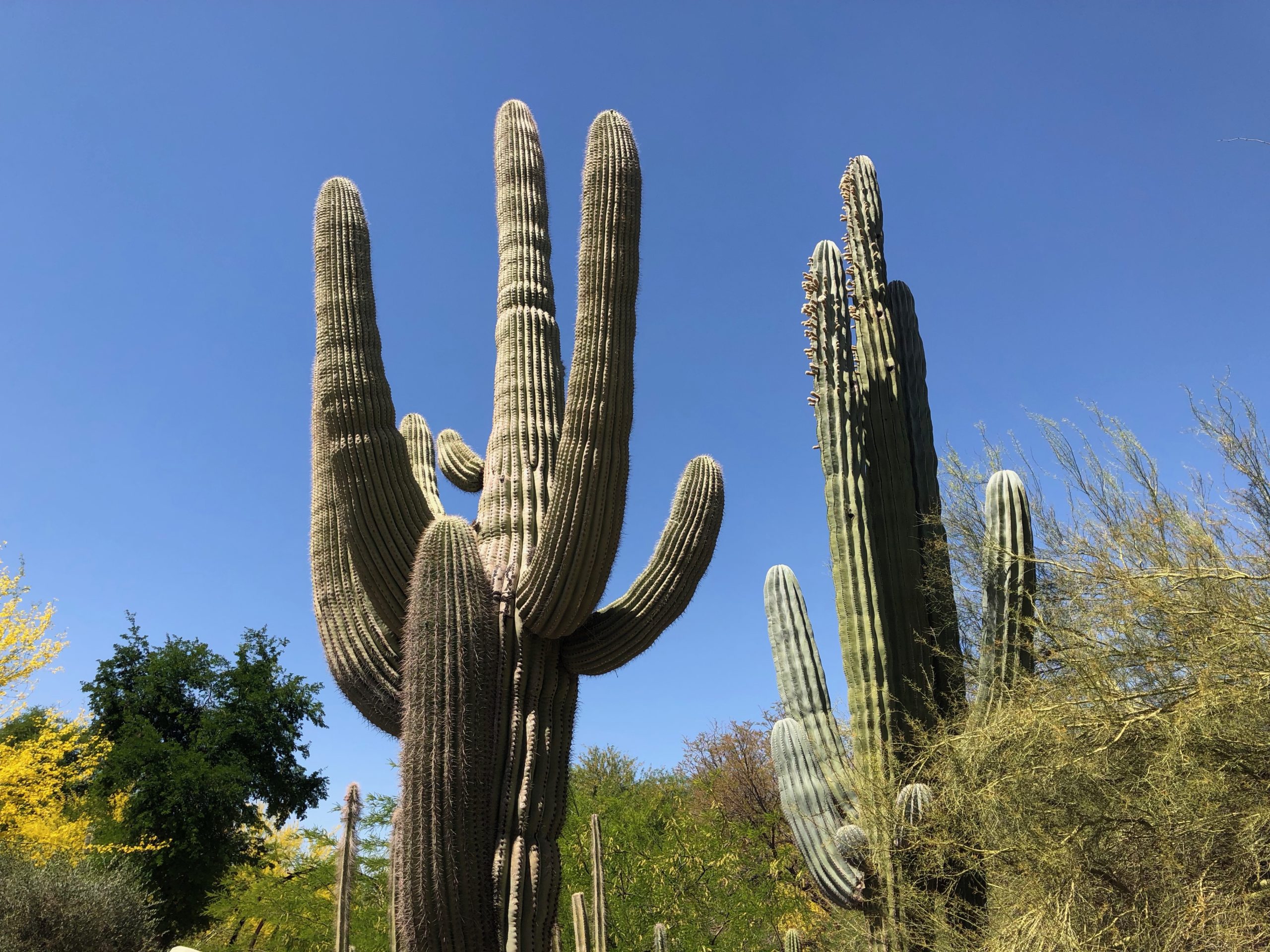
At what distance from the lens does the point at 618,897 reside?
1227 centimetres

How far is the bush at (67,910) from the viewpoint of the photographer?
1082cm

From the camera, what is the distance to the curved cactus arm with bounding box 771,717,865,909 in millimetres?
6203

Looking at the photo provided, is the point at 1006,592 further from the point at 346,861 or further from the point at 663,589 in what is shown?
the point at 346,861

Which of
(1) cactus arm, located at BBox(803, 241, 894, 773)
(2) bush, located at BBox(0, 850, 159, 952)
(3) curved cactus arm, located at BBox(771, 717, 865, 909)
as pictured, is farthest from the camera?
(2) bush, located at BBox(0, 850, 159, 952)

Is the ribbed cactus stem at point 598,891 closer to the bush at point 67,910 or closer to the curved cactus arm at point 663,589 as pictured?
the curved cactus arm at point 663,589

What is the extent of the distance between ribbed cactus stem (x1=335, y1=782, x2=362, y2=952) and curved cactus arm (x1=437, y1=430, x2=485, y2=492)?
7.57ft

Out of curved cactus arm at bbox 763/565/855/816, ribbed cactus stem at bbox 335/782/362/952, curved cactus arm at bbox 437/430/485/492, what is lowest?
ribbed cactus stem at bbox 335/782/362/952

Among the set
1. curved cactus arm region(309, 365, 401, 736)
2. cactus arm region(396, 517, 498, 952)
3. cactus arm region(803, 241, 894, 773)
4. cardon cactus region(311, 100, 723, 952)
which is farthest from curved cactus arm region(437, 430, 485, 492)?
cactus arm region(803, 241, 894, 773)

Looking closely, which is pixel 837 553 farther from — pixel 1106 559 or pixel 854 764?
pixel 1106 559

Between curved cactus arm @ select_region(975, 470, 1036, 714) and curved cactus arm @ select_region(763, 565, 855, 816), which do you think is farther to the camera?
curved cactus arm @ select_region(763, 565, 855, 816)

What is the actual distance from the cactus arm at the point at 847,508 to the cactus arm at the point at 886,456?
8cm

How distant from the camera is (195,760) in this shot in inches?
671

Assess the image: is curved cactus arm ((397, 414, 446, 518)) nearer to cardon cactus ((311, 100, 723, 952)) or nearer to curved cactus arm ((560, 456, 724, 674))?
cardon cactus ((311, 100, 723, 952))

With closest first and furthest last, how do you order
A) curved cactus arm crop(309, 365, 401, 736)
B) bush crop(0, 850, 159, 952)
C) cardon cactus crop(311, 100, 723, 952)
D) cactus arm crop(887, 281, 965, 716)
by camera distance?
cardon cactus crop(311, 100, 723, 952) < curved cactus arm crop(309, 365, 401, 736) < cactus arm crop(887, 281, 965, 716) < bush crop(0, 850, 159, 952)
